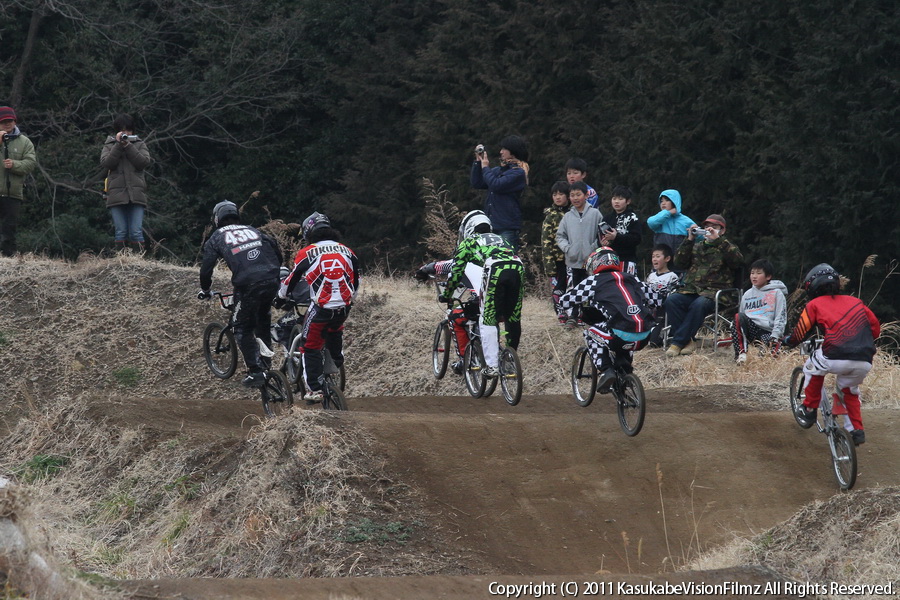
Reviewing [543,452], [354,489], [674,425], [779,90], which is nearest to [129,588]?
[354,489]

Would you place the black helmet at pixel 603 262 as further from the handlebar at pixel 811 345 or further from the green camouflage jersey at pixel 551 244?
the green camouflage jersey at pixel 551 244

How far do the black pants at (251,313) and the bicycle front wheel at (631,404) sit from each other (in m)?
3.85

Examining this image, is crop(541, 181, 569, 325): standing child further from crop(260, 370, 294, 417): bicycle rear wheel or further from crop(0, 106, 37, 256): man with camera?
crop(0, 106, 37, 256): man with camera

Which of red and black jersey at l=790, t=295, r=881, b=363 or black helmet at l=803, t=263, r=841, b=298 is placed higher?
black helmet at l=803, t=263, r=841, b=298

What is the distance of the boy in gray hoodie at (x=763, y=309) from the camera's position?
518 inches

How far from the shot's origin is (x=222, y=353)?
13.3 meters

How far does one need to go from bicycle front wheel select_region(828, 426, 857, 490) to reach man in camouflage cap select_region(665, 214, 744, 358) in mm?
4387

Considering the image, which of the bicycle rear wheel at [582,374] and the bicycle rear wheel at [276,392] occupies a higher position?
the bicycle rear wheel at [582,374]

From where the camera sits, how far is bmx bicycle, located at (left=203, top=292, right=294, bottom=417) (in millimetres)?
11609

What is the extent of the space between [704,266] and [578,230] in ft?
5.25

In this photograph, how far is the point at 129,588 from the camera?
249 inches

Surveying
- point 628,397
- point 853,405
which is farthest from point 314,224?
point 853,405

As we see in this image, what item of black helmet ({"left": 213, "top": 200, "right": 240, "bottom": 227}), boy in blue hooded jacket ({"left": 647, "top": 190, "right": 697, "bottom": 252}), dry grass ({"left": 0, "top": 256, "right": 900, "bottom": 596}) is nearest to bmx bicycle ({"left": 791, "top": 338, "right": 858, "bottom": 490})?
dry grass ({"left": 0, "top": 256, "right": 900, "bottom": 596})

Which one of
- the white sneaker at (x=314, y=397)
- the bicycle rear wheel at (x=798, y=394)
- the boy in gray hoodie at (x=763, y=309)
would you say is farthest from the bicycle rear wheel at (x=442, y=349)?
the bicycle rear wheel at (x=798, y=394)
